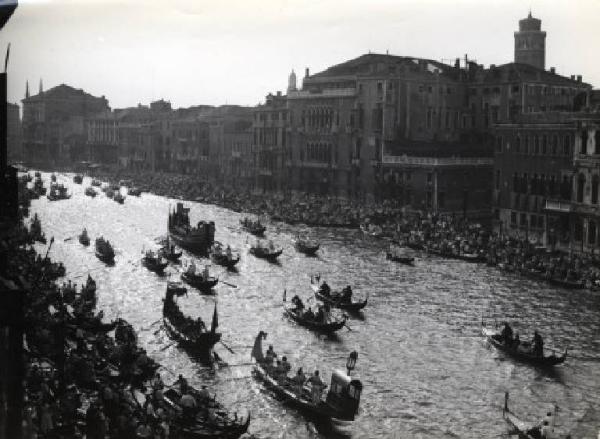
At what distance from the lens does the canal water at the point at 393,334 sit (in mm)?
20031

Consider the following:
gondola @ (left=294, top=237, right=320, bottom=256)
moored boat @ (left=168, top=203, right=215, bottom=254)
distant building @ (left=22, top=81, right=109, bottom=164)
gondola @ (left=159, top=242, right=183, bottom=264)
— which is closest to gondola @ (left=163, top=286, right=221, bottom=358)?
gondola @ (left=159, top=242, right=183, bottom=264)

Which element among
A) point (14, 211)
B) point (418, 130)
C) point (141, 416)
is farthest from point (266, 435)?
point (418, 130)

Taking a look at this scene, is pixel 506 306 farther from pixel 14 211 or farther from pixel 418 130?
pixel 418 130

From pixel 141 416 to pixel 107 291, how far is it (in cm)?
1602

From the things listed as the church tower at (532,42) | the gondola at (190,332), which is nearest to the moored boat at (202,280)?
the gondola at (190,332)

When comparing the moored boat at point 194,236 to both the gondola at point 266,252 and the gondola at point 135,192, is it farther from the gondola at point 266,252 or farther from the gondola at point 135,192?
the gondola at point 135,192

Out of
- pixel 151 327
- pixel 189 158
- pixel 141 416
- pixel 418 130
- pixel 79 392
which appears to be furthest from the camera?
pixel 189 158

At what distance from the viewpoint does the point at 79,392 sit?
19.8 m

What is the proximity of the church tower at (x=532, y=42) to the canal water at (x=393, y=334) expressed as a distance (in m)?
36.3

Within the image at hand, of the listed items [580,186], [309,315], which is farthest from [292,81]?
[309,315]

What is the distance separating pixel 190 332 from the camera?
24.4m

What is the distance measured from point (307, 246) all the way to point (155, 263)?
852 cm

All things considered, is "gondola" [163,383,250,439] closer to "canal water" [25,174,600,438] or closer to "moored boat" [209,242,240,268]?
"canal water" [25,174,600,438]

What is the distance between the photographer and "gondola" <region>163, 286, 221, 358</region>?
23.6 meters
